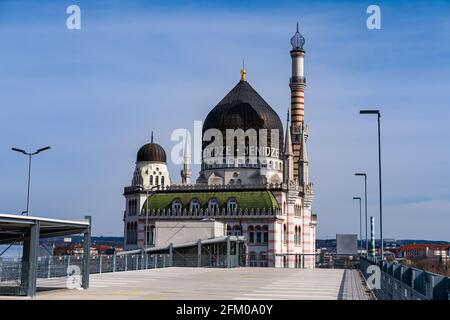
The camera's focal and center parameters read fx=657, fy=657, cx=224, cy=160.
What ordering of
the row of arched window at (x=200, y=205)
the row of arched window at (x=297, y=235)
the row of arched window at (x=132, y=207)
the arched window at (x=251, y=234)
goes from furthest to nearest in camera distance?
the row of arched window at (x=132, y=207) < the row of arched window at (x=297, y=235) < the row of arched window at (x=200, y=205) < the arched window at (x=251, y=234)

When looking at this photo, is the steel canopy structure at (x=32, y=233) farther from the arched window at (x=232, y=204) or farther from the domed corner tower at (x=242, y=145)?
the domed corner tower at (x=242, y=145)

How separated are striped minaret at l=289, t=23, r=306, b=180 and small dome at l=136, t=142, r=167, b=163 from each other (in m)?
21.3

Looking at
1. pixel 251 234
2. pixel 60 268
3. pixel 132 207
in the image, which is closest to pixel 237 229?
pixel 251 234

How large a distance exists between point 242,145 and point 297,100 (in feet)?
38.2

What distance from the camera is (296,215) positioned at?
98.4m

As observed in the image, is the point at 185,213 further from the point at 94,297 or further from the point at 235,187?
the point at 94,297

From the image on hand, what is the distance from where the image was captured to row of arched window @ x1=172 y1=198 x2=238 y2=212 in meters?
94.8

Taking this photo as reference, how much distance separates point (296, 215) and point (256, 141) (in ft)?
44.3

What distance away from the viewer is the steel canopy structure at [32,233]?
77.7 feet

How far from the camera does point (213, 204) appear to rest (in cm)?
9594

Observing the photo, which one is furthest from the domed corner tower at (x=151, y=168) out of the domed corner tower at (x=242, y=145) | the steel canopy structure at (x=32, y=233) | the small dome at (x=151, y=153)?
the steel canopy structure at (x=32, y=233)

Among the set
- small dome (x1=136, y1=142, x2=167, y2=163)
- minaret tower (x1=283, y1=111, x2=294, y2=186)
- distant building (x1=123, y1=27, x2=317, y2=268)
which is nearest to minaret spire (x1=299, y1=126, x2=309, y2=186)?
distant building (x1=123, y1=27, x2=317, y2=268)

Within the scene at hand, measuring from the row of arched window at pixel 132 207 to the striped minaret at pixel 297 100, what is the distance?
1007 inches
